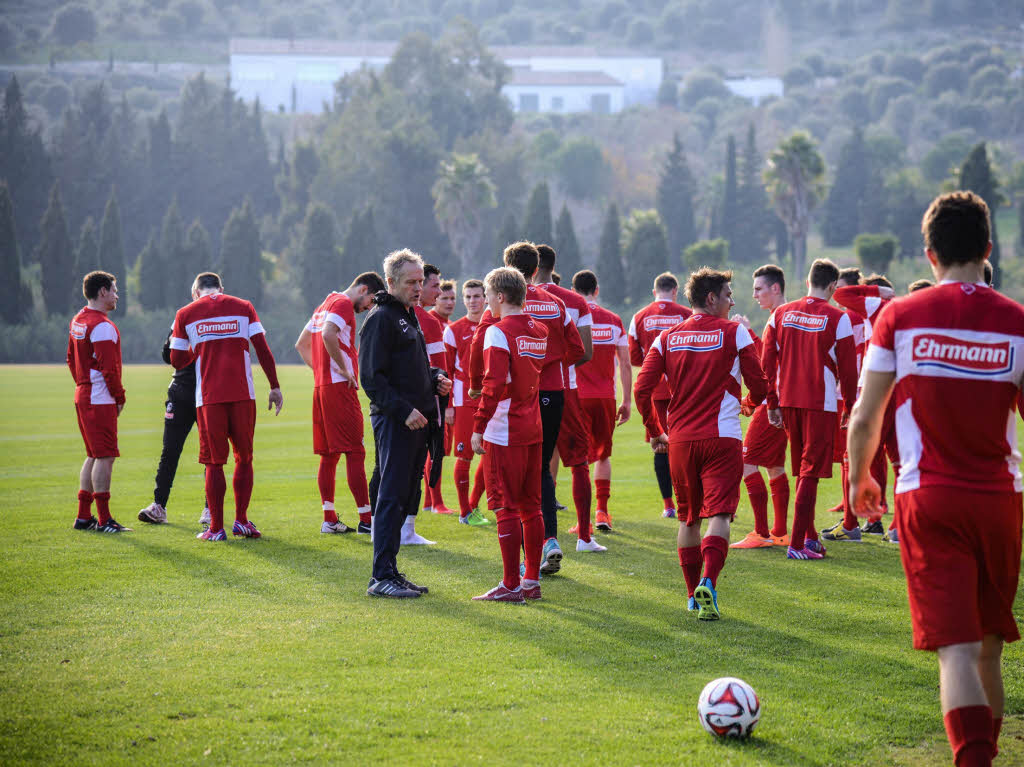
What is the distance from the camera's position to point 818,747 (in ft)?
16.1

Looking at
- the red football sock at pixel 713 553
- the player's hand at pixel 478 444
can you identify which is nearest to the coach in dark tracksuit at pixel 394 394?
the player's hand at pixel 478 444

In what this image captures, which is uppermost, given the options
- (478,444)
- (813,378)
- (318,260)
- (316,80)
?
(316,80)

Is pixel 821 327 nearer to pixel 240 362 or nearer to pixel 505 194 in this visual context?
pixel 240 362

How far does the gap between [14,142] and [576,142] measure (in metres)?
61.9

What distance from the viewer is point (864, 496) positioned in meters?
4.40

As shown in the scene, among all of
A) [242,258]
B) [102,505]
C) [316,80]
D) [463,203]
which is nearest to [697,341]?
[102,505]

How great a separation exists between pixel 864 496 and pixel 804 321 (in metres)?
5.02

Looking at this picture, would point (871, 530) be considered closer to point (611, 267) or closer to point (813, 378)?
point (813, 378)

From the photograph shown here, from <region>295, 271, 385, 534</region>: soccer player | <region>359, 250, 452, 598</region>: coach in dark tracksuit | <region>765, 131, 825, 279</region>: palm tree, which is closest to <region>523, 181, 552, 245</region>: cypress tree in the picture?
<region>765, 131, 825, 279</region>: palm tree

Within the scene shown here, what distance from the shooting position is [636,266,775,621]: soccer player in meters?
6.96

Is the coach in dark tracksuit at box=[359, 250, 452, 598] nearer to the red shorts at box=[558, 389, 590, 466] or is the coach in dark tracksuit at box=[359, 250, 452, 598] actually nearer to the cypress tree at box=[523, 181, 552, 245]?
the red shorts at box=[558, 389, 590, 466]

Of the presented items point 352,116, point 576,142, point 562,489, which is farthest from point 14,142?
point 562,489

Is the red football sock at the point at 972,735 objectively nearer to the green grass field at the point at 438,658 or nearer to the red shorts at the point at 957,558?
the red shorts at the point at 957,558

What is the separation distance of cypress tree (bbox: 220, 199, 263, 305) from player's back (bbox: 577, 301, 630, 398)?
71.2 meters
